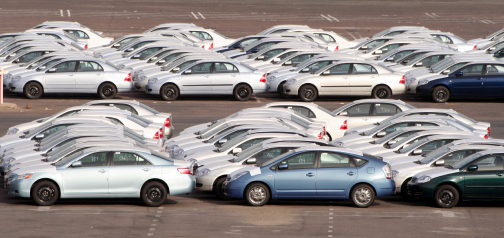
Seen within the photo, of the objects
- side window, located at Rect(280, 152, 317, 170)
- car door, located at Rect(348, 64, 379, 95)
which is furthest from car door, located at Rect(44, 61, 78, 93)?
side window, located at Rect(280, 152, 317, 170)

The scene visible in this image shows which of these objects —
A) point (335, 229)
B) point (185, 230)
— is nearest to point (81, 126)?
point (185, 230)

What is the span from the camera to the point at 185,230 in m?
14.2

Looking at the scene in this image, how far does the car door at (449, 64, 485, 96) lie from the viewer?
95.1 feet

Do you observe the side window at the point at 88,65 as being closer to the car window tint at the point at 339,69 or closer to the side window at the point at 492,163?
the car window tint at the point at 339,69

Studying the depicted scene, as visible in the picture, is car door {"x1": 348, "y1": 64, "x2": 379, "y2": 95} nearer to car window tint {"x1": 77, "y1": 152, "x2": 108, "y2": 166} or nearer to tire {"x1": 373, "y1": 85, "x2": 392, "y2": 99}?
tire {"x1": 373, "y1": 85, "x2": 392, "y2": 99}

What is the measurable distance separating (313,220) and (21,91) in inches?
633

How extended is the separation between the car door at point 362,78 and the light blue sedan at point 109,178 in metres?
13.8

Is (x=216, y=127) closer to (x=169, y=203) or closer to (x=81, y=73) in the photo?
(x=169, y=203)

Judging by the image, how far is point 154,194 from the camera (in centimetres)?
1606

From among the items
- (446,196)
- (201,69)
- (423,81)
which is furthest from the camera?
(423,81)

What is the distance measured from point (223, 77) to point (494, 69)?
917cm

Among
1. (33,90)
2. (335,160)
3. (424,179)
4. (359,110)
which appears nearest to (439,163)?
(424,179)

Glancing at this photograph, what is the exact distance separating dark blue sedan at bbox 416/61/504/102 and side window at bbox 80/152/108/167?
16052 millimetres

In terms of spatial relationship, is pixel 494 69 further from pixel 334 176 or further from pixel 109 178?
pixel 109 178
